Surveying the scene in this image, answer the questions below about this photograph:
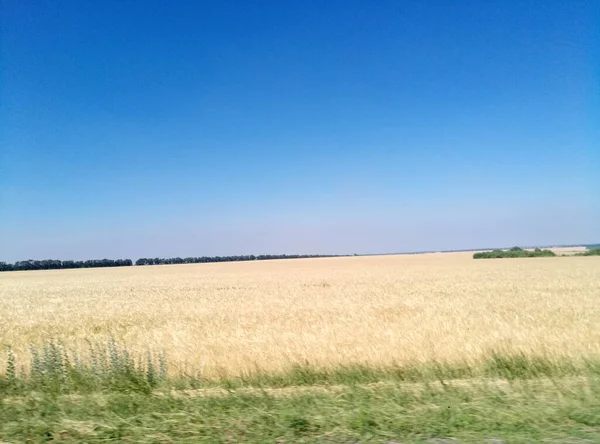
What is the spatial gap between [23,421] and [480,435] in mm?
5042

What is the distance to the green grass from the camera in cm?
417

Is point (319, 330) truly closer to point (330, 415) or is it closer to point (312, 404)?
point (312, 404)

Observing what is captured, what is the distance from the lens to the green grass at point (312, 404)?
4172 millimetres

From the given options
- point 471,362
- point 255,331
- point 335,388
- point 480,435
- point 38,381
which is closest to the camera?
point 480,435

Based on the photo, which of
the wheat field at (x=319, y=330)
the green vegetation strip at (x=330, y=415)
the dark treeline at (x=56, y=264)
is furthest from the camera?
the dark treeline at (x=56, y=264)

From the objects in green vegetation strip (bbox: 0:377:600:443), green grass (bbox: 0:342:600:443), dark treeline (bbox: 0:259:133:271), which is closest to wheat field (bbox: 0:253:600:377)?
green grass (bbox: 0:342:600:443)

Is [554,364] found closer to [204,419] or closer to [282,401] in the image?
[282,401]

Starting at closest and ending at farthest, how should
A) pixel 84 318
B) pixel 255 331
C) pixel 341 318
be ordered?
pixel 255 331 → pixel 341 318 → pixel 84 318

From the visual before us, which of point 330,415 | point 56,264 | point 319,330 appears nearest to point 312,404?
point 330,415

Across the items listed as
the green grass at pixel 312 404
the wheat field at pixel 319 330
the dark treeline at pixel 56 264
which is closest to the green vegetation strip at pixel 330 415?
the green grass at pixel 312 404

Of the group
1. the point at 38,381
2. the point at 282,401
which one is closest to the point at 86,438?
the point at 282,401

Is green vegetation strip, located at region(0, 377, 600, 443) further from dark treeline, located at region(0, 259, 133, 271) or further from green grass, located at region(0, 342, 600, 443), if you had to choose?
dark treeline, located at region(0, 259, 133, 271)

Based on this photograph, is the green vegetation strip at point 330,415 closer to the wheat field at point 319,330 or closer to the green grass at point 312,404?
the green grass at point 312,404

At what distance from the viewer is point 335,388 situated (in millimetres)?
5625
